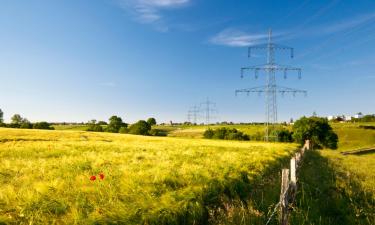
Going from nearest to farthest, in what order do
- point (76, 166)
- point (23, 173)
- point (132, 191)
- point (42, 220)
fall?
point (42, 220) → point (132, 191) → point (23, 173) → point (76, 166)

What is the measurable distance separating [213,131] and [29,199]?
117m

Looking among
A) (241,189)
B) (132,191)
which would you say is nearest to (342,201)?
(241,189)

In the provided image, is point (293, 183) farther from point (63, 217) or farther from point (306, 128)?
point (306, 128)

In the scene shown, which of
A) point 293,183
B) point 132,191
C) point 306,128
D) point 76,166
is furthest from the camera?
point 306,128

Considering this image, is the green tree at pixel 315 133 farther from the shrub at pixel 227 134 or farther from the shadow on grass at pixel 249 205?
the shadow on grass at pixel 249 205

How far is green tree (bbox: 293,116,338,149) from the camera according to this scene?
317 ft

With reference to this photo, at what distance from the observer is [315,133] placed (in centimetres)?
9700

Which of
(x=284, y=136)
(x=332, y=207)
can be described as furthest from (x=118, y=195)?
(x=284, y=136)

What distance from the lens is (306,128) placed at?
96562 mm

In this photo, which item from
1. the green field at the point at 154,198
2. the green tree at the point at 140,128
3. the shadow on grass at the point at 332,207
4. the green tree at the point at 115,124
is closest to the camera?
the green field at the point at 154,198

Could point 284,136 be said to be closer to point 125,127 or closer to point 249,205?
point 125,127

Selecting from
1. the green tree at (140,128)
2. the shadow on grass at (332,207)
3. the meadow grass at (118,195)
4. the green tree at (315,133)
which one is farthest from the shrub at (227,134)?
the meadow grass at (118,195)

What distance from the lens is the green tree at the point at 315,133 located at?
96500 mm

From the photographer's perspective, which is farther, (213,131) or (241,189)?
(213,131)
